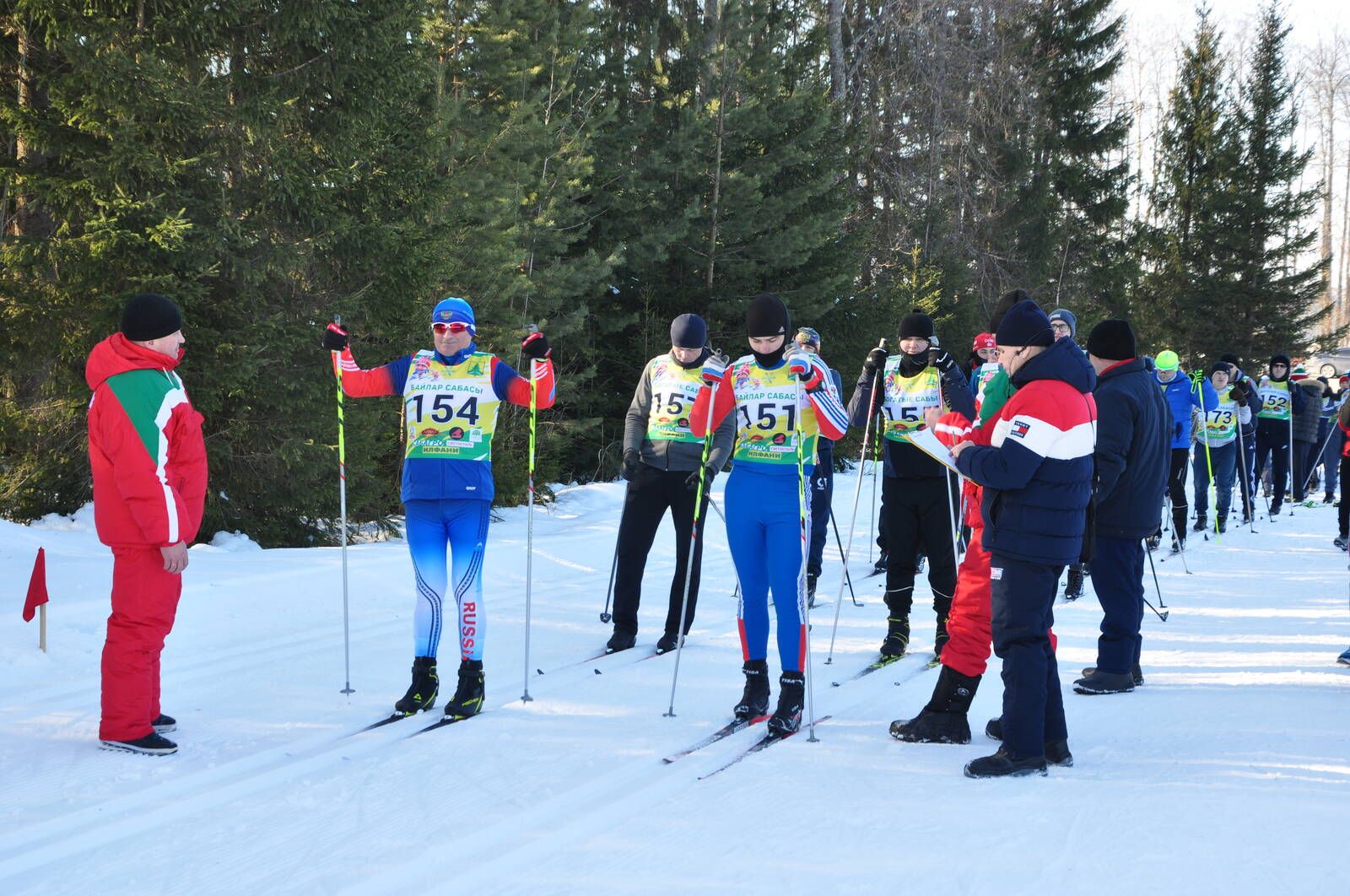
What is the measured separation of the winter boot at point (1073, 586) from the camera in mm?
8922

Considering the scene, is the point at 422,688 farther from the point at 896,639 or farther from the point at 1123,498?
the point at 1123,498

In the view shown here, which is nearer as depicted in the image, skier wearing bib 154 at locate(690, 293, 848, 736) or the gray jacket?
skier wearing bib 154 at locate(690, 293, 848, 736)

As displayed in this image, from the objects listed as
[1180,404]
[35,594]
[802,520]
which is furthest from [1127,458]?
[1180,404]

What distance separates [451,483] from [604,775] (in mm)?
1644

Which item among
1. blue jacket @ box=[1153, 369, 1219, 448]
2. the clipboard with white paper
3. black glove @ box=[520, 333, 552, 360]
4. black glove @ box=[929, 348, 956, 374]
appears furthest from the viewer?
blue jacket @ box=[1153, 369, 1219, 448]

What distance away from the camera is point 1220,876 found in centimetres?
350

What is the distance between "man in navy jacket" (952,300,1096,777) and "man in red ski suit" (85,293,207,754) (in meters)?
3.44

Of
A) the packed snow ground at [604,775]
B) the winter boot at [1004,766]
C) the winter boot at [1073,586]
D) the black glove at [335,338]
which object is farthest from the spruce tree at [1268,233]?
the black glove at [335,338]

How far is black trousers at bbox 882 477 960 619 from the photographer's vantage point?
21.9 ft

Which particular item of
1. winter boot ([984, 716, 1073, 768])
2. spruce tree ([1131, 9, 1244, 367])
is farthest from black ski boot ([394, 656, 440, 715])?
spruce tree ([1131, 9, 1244, 367])

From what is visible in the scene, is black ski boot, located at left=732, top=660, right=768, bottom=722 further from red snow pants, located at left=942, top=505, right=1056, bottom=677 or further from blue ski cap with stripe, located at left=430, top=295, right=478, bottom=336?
blue ski cap with stripe, located at left=430, top=295, right=478, bottom=336

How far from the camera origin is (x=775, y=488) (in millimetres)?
5250

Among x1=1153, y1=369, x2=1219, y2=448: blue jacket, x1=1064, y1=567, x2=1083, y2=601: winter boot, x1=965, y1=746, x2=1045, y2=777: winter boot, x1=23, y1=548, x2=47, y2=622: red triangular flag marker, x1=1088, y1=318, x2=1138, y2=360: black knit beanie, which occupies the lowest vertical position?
x1=965, y1=746, x2=1045, y2=777: winter boot

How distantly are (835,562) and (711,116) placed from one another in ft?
27.4
